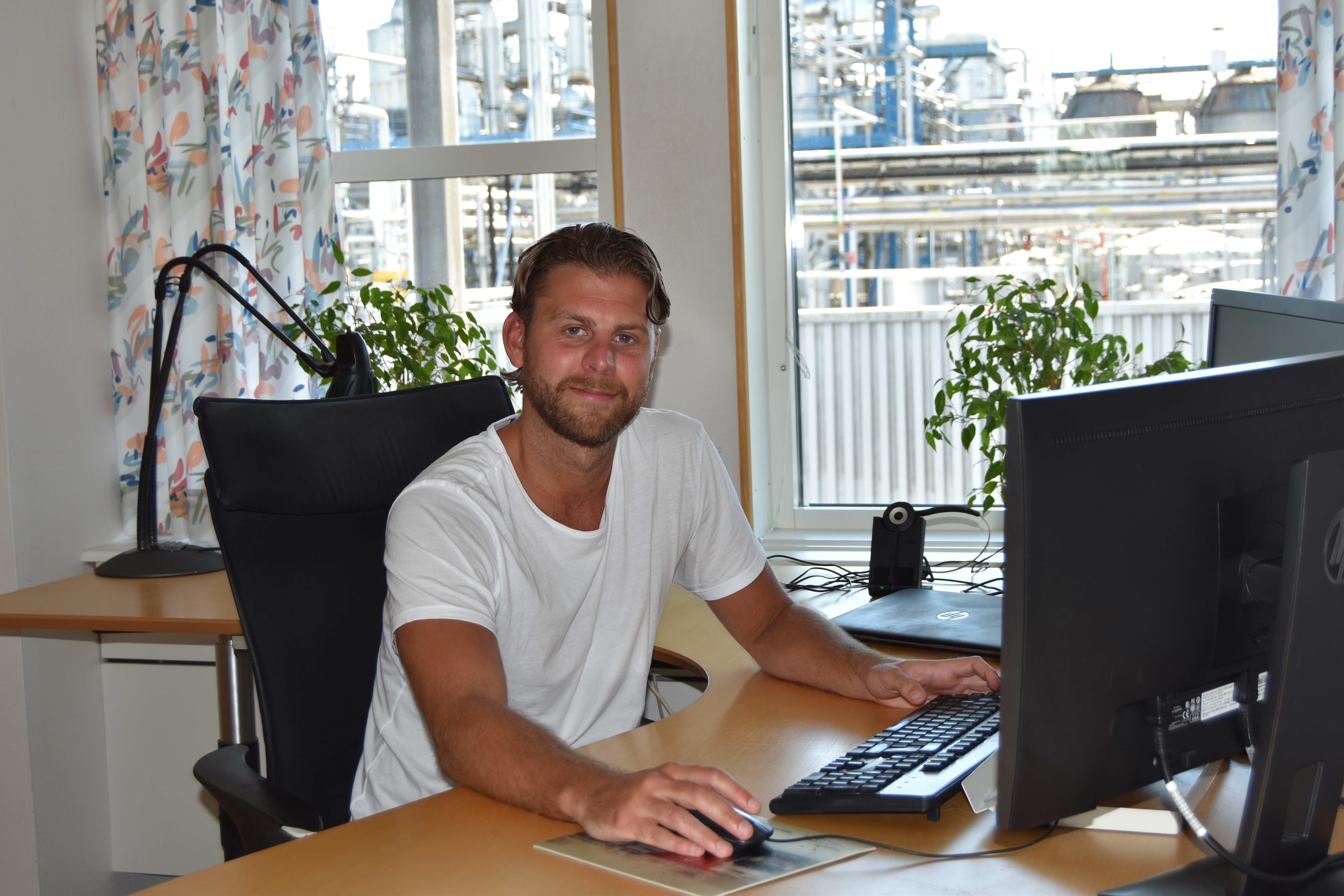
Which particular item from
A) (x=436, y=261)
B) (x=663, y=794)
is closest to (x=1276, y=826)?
(x=663, y=794)

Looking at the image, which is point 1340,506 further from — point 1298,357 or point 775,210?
point 775,210

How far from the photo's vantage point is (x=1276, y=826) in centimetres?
87

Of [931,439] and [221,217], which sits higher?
[221,217]

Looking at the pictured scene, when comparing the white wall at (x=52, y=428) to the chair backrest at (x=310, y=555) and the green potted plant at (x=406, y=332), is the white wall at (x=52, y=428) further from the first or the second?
the chair backrest at (x=310, y=555)

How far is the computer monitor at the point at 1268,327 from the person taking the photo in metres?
1.26

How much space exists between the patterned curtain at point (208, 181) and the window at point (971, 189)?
1.08 meters

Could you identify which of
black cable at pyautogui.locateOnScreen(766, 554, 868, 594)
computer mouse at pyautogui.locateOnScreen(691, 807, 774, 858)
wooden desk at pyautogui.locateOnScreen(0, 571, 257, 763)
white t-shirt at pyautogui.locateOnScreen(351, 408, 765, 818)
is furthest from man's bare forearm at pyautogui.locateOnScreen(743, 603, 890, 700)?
wooden desk at pyautogui.locateOnScreen(0, 571, 257, 763)

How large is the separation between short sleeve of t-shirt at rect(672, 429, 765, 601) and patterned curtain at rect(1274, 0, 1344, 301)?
1.27 m

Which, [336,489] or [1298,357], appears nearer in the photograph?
[1298,357]

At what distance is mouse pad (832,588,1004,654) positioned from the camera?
1.58 m

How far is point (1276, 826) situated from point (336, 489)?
119 centimetres

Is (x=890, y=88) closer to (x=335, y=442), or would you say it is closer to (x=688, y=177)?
(x=688, y=177)

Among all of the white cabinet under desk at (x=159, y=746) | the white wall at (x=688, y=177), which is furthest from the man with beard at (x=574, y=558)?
the white cabinet under desk at (x=159, y=746)

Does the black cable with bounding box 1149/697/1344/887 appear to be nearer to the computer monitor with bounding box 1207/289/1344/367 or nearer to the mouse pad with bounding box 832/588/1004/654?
the computer monitor with bounding box 1207/289/1344/367
